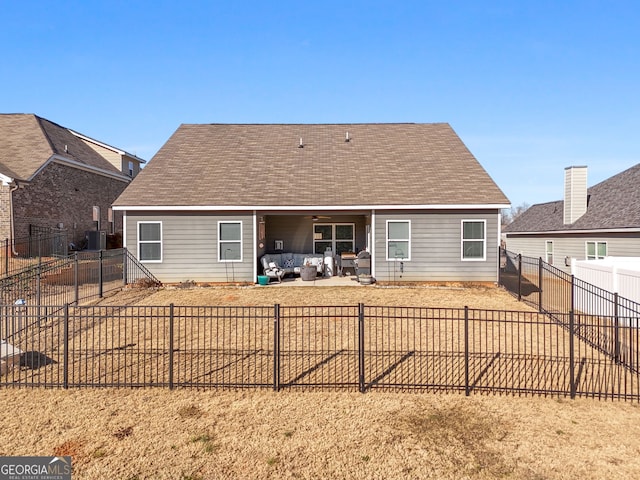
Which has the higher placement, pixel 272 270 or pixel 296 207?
pixel 296 207

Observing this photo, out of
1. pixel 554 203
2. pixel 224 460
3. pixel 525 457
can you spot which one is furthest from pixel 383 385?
pixel 554 203

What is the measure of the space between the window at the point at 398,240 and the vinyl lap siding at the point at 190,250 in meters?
5.99

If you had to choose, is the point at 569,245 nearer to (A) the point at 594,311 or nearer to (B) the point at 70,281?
(A) the point at 594,311

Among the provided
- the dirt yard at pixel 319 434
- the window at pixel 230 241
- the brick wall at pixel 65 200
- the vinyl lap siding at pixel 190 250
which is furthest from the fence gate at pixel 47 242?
the dirt yard at pixel 319 434

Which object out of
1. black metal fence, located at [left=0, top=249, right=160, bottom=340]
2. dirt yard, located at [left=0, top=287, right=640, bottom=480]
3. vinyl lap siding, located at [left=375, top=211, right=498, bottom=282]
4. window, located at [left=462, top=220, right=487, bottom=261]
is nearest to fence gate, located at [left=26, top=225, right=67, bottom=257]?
black metal fence, located at [left=0, top=249, right=160, bottom=340]

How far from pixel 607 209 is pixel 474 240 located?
33.8ft

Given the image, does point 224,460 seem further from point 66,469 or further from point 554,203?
point 554,203

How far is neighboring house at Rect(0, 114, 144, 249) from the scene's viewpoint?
1988cm

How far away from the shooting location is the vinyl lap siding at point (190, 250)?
16031mm

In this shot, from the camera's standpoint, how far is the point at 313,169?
1848 centimetres

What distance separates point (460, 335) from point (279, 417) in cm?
598

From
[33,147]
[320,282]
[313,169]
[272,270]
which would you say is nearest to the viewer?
[320,282]

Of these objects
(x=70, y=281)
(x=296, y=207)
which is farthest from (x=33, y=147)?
(x=296, y=207)

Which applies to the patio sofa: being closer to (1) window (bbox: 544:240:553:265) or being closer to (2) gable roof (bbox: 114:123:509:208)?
(2) gable roof (bbox: 114:123:509:208)
